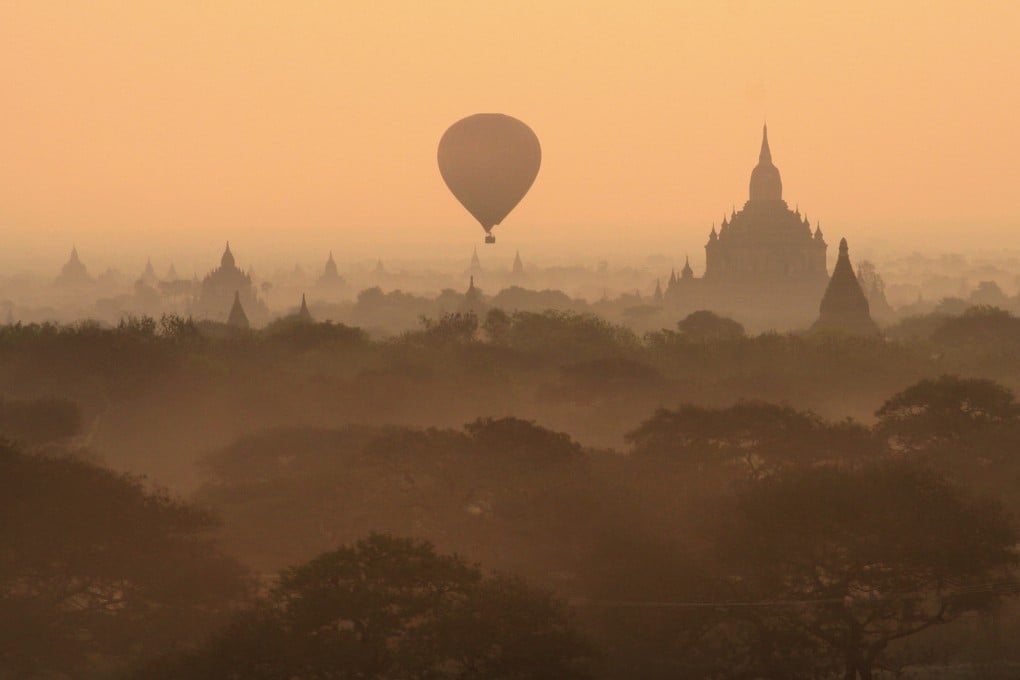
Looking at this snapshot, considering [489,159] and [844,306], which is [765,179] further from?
[489,159]

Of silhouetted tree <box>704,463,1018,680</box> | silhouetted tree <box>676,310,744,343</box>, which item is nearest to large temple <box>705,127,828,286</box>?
silhouetted tree <box>676,310,744,343</box>

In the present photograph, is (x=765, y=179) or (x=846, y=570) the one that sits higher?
(x=765, y=179)

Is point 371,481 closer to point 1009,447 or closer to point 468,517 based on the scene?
point 468,517

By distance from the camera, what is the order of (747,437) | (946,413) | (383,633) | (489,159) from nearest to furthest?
(383,633) → (747,437) → (946,413) → (489,159)

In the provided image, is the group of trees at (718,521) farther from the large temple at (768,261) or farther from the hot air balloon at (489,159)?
→ the large temple at (768,261)

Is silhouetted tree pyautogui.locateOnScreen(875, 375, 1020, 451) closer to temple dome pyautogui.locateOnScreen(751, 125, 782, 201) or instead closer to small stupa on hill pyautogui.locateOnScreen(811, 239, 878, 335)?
small stupa on hill pyautogui.locateOnScreen(811, 239, 878, 335)

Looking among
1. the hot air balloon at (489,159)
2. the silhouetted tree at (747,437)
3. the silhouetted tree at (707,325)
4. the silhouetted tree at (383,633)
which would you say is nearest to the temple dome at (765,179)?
the silhouetted tree at (707,325)

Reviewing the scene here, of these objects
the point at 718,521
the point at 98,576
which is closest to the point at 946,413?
the point at 718,521
